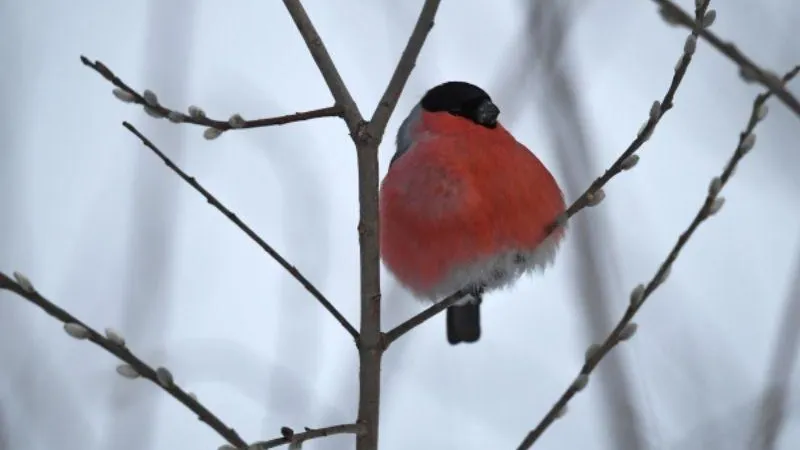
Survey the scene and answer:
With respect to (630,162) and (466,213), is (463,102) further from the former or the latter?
(630,162)

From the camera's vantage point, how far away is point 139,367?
1.36 metres

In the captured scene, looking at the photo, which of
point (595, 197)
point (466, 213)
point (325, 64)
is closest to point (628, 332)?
point (595, 197)

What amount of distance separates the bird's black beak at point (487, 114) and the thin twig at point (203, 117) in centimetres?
115

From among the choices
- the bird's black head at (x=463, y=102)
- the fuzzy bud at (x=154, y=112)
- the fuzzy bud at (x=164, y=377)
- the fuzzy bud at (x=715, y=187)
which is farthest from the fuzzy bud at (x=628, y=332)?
the bird's black head at (x=463, y=102)

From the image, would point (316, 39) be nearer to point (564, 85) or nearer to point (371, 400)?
point (371, 400)

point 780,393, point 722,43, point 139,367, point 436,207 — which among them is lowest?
point 139,367

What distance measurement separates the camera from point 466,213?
2320 mm

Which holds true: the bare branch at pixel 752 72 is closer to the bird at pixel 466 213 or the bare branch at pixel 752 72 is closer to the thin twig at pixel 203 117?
the thin twig at pixel 203 117

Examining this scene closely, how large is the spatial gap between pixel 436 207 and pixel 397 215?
13 centimetres

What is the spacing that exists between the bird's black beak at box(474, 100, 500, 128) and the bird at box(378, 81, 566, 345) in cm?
7

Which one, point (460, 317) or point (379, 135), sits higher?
point (460, 317)

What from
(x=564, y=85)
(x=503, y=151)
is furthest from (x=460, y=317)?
(x=564, y=85)

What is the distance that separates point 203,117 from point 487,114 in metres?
1.30

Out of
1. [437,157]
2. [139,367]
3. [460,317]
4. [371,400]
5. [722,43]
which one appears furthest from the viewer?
[460,317]
